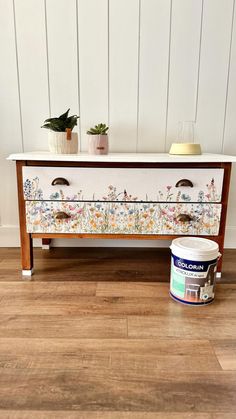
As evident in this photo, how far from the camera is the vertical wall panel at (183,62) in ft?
4.96

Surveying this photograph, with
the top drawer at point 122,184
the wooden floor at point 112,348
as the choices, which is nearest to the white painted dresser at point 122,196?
the top drawer at point 122,184

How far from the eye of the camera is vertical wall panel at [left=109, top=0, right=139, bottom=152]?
151cm

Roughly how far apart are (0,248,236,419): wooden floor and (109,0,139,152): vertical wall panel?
75 cm

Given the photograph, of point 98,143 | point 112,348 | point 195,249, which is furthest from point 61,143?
point 112,348

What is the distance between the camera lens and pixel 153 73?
1575 mm

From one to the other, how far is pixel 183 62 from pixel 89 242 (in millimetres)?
1138

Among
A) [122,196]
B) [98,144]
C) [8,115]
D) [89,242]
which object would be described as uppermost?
[8,115]

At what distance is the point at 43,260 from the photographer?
1.59 meters

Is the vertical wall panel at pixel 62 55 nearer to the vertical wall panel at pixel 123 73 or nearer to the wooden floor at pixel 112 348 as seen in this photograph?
the vertical wall panel at pixel 123 73

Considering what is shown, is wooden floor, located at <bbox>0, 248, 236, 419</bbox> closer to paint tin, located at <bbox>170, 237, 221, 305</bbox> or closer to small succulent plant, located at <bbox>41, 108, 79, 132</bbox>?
paint tin, located at <bbox>170, 237, 221, 305</bbox>

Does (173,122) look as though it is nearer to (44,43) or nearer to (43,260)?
(44,43)

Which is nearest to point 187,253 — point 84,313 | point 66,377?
point 84,313

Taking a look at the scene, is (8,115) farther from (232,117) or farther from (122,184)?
(232,117)

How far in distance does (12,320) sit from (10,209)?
835mm
